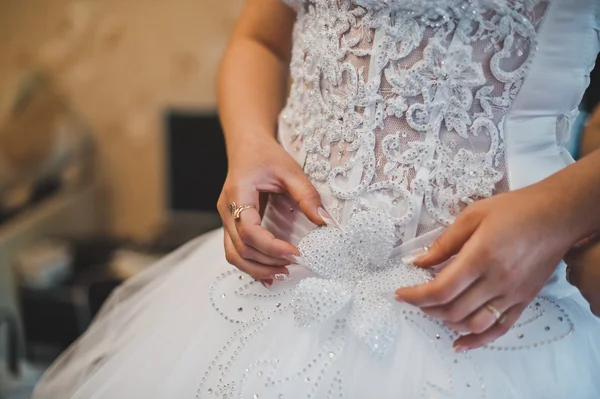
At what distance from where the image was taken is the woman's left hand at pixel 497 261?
464mm


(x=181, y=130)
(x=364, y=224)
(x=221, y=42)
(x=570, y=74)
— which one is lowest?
(x=181, y=130)

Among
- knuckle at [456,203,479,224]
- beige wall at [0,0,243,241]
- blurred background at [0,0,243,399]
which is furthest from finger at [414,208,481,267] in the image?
beige wall at [0,0,243,241]

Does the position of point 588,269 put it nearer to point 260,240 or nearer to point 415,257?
point 415,257

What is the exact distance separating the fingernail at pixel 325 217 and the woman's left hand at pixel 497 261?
5.1 inches

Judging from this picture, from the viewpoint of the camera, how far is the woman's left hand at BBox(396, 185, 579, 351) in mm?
464

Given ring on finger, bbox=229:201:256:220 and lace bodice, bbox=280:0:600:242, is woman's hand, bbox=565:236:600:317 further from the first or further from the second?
ring on finger, bbox=229:201:256:220

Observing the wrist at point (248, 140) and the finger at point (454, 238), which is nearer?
the finger at point (454, 238)

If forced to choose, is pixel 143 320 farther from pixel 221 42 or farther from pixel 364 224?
pixel 221 42

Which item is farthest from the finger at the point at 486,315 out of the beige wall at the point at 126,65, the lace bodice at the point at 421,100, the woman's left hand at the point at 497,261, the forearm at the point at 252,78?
the beige wall at the point at 126,65

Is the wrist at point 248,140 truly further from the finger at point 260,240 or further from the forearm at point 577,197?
the forearm at point 577,197

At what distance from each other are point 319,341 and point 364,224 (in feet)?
0.38

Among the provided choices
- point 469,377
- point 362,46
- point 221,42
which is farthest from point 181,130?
point 469,377

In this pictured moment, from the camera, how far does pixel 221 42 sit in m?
2.08

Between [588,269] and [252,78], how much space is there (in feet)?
1.47
